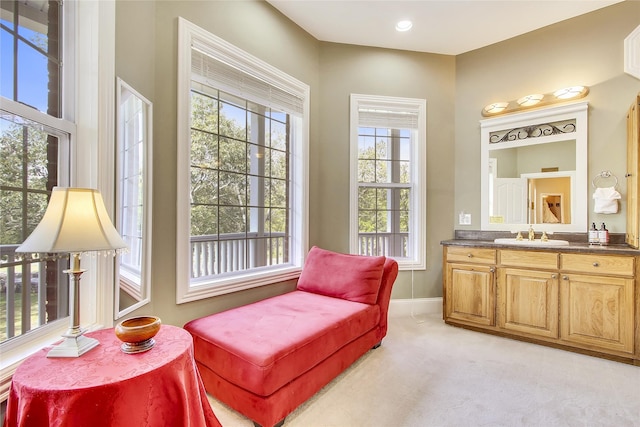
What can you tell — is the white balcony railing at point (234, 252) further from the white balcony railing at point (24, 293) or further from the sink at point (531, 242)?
the sink at point (531, 242)

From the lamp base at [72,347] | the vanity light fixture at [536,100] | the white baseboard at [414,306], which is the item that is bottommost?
the white baseboard at [414,306]

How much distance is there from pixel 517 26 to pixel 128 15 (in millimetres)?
3520

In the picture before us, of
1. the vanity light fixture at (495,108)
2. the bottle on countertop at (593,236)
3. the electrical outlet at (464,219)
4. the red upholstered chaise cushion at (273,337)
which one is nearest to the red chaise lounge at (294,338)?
the red upholstered chaise cushion at (273,337)

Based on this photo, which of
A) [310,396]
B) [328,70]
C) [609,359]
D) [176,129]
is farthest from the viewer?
[328,70]

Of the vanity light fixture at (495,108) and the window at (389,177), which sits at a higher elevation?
the vanity light fixture at (495,108)

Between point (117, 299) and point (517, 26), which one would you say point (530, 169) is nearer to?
point (517, 26)

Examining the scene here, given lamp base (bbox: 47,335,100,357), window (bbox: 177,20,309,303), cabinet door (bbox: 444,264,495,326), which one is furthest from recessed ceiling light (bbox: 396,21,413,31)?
lamp base (bbox: 47,335,100,357)

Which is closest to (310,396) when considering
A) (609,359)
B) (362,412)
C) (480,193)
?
(362,412)

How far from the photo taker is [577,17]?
2.92 meters

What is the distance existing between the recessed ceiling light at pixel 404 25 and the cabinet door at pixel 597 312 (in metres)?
2.78

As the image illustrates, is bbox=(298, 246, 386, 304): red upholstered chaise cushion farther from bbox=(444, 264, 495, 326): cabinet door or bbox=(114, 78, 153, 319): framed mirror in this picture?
bbox=(114, 78, 153, 319): framed mirror

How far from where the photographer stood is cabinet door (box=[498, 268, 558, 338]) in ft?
8.50

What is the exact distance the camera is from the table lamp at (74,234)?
Result: 3.33 ft

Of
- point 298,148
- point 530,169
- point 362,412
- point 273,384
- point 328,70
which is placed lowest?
point 362,412
